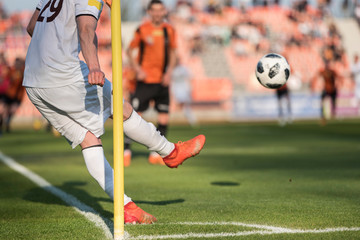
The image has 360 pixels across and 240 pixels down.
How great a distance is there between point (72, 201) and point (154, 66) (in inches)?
164

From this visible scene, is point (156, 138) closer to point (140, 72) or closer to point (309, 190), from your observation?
point (309, 190)

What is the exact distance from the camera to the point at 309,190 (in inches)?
235

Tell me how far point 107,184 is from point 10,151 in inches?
325

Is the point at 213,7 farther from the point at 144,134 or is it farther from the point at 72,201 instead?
the point at 144,134

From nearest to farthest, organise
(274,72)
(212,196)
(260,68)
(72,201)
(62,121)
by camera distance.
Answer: (62,121), (72,201), (212,196), (274,72), (260,68)

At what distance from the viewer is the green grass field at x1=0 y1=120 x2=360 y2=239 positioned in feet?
13.2

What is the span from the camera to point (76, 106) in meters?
4.20

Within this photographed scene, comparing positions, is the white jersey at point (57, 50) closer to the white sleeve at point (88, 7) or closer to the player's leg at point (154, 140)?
the white sleeve at point (88, 7)

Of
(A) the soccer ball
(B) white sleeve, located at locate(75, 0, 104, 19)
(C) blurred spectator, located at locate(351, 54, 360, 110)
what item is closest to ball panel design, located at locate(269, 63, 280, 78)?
(A) the soccer ball

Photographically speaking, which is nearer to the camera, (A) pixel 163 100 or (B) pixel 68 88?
(B) pixel 68 88

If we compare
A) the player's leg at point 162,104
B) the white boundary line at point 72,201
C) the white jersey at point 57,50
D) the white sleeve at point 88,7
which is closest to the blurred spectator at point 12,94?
the white boundary line at point 72,201

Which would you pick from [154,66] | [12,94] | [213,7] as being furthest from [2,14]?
[154,66]

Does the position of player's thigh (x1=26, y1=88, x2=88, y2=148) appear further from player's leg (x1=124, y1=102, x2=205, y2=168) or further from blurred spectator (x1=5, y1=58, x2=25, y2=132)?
blurred spectator (x1=5, y1=58, x2=25, y2=132)

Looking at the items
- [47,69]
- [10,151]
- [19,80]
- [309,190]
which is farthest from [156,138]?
[19,80]
